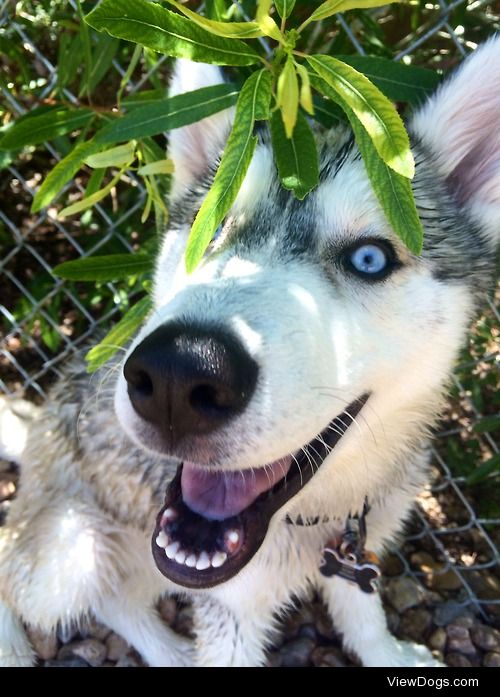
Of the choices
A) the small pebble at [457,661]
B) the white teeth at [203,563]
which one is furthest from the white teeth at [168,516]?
the small pebble at [457,661]

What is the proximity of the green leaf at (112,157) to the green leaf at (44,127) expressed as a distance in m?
0.34

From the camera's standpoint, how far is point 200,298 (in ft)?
4.32

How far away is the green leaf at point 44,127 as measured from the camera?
6.73ft

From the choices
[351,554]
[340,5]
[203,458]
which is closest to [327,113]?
[340,5]

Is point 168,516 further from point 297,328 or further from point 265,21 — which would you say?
point 265,21

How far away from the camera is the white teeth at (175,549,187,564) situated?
157 centimetres

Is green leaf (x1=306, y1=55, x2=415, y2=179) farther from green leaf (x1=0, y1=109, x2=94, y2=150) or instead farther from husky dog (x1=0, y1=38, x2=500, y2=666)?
green leaf (x1=0, y1=109, x2=94, y2=150)

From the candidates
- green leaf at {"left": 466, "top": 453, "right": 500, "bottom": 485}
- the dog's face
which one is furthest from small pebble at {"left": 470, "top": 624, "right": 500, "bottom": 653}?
the dog's face

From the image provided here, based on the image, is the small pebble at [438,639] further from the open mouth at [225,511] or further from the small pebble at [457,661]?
the open mouth at [225,511]

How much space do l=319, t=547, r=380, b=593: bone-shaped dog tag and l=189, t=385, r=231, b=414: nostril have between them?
1.08m

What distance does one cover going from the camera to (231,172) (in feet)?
4.40
